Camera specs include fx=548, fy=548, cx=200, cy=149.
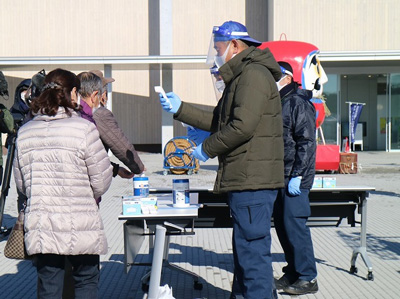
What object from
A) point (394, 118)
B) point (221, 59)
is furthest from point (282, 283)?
point (394, 118)

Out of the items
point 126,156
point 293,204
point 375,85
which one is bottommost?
point 293,204

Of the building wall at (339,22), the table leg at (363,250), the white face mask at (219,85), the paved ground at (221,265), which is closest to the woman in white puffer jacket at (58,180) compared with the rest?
the paved ground at (221,265)

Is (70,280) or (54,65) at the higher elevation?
(54,65)

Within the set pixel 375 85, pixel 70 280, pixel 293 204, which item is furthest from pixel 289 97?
pixel 375 85

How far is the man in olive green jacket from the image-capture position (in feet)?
12.0

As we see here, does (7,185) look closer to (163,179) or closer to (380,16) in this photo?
(163,179)

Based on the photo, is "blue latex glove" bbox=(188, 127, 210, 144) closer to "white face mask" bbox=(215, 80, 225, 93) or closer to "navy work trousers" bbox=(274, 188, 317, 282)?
"white face mask" bbox=(215, 80, 225, 93)

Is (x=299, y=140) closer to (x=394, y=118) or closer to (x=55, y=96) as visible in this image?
(x=55, y=96)

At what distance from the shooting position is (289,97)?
516cm

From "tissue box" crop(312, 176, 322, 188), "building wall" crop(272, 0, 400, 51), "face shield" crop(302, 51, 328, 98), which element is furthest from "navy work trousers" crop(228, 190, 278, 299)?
"building wall" crop(272, 0, 400, 51)

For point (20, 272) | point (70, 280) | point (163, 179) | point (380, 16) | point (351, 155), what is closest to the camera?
point (70, 280)

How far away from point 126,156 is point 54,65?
2044 centimetres

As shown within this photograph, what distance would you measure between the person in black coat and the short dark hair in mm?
2240

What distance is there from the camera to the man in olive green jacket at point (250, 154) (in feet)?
12.0
